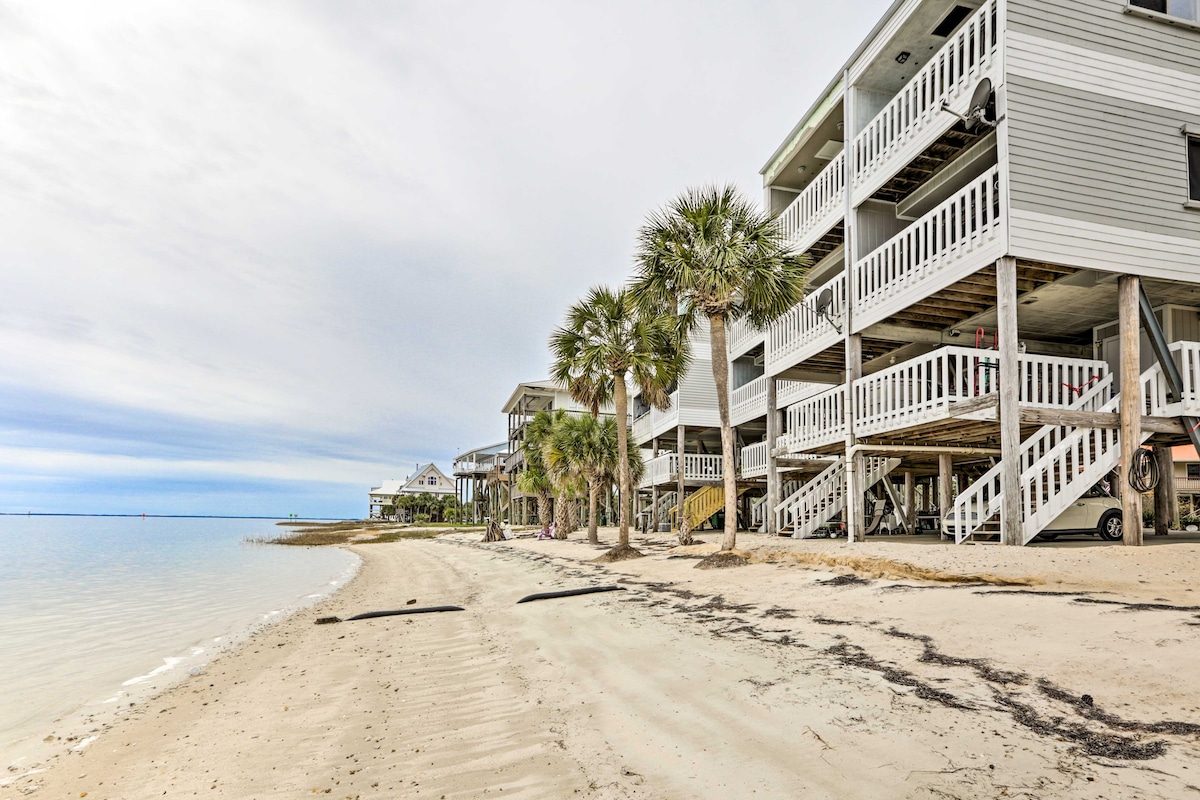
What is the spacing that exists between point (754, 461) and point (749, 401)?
2.45m

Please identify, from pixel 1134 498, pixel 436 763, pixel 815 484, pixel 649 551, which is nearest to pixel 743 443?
pixel 815 484

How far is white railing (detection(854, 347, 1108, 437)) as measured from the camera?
11.8 metres

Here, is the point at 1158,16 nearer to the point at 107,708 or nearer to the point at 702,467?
the point at 107,708

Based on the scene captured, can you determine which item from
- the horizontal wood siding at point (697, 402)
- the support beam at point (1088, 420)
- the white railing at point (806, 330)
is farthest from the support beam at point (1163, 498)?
the horizontal wood siding at point (697, 402)

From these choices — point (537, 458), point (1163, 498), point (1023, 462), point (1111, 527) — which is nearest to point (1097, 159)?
point (1023, 462)

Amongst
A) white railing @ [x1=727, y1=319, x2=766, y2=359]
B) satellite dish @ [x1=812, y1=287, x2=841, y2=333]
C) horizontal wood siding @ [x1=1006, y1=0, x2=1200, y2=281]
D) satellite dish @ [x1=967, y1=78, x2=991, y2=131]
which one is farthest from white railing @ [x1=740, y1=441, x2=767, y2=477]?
satellite dish @ [x1=967, y1=78, x2=991, y2=131]

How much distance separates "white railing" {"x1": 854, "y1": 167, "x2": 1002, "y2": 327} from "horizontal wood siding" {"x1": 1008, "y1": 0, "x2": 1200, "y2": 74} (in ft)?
8.16

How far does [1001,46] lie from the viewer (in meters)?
11.4

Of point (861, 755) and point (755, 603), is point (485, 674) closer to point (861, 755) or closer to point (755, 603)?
point (861, 755)

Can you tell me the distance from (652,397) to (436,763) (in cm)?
1568

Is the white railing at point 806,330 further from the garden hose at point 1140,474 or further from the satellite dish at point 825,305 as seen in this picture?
the garden hose at point 1140,474

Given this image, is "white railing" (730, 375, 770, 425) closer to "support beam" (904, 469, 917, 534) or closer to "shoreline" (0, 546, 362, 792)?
"support beam" (904, 469, 917, 534)

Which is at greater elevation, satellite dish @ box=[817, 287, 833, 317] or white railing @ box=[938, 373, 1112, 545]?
satellite dish @ box=[817, 287, 833, 317]

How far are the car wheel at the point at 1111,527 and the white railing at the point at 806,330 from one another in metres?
6.24
